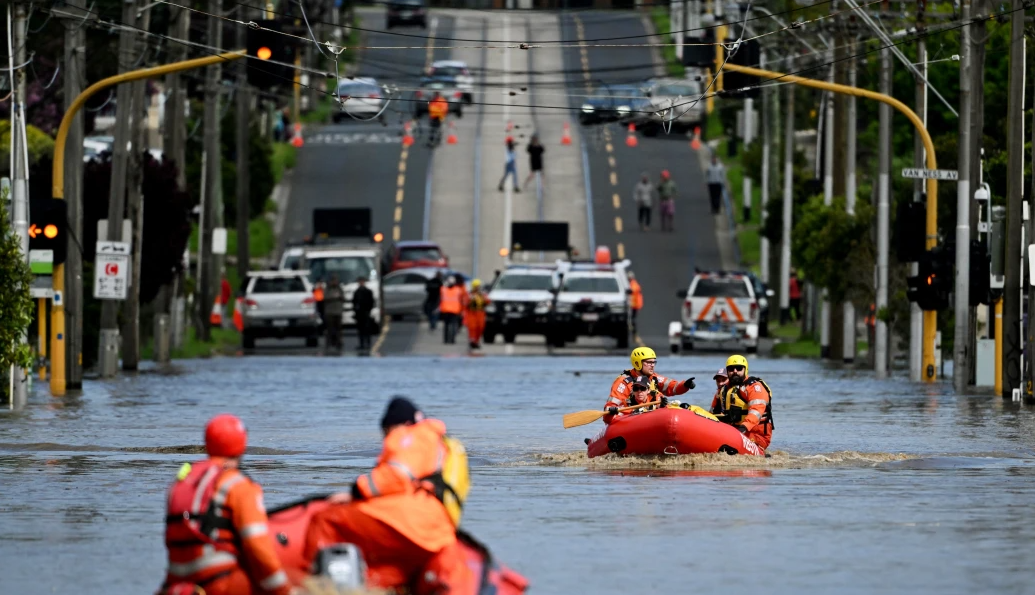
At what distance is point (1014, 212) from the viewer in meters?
34.5

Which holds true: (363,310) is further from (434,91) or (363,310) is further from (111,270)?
(111,270)

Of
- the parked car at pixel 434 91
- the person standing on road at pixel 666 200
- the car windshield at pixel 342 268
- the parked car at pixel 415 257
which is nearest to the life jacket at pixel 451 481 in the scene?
the parked car at pixel 434 91

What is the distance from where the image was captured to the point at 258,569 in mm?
11156

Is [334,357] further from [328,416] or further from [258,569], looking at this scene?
[258,569]

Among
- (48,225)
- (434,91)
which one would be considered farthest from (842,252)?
(48,225)

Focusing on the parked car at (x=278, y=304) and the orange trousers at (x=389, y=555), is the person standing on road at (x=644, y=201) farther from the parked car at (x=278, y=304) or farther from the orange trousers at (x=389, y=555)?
the orange trousers at (x=389, y=555)

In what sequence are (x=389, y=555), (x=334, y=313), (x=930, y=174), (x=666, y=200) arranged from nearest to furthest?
(x=389, y=555), (x=930, y=174), (x=334, y=313), (x=666, y=200)

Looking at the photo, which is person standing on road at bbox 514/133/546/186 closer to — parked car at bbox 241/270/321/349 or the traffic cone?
the traffic cone

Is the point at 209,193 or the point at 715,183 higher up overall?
the point at 715,183

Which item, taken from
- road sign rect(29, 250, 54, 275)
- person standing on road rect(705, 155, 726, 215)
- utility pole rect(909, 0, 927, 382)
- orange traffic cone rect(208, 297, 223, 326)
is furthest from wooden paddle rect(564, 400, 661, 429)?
person standing on road rect(705, 155, 726, 215)

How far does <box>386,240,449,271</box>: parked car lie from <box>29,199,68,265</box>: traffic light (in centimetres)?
3054

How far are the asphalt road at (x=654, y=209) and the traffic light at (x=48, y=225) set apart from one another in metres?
22.9

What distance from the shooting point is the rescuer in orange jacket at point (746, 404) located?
76.1 feet

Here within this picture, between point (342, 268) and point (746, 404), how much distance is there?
1420 inches
